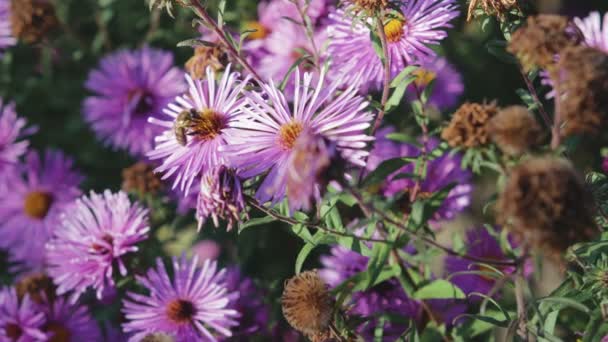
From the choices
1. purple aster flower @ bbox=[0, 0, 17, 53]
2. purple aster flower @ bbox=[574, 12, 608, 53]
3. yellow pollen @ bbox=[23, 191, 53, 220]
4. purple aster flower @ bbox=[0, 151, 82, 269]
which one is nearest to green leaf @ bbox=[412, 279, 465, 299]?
purple aster flower @ bbox=[574, 12, 608, 53]

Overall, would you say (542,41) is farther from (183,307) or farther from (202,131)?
(183,307)

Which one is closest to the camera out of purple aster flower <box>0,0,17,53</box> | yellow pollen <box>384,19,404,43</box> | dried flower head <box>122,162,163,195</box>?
yellow pollen <box>384,19,404,43</box>

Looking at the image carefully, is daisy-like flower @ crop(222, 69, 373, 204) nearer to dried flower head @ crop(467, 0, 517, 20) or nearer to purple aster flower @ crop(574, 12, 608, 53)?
dried flower head @ crop(467, 0, 517, 20)

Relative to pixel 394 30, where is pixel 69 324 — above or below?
below

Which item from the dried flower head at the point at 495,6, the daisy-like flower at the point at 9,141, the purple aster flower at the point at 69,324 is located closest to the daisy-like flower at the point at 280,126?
the dried flower head at the point at 495,6

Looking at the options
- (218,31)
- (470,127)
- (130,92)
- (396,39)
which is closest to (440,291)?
(470,127)

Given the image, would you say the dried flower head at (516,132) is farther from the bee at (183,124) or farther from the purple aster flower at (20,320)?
the purple aster flower at (20,320)
